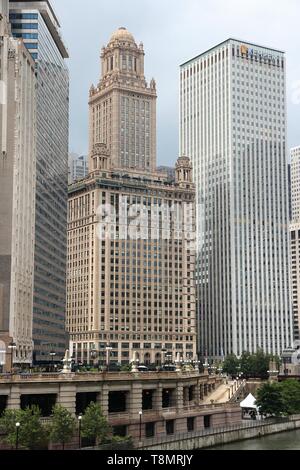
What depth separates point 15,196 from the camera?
130 metres

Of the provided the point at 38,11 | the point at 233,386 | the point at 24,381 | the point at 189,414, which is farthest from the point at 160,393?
the point at 38,11

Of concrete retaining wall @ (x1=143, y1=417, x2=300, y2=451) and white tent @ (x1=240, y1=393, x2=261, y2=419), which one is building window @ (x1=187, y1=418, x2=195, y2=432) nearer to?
concrete retaining wall @ (x1=143, y1=417, x2=300, y2=451)

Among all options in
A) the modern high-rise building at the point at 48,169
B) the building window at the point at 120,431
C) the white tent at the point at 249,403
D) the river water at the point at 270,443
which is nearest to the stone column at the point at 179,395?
the river water at the point at 270,443

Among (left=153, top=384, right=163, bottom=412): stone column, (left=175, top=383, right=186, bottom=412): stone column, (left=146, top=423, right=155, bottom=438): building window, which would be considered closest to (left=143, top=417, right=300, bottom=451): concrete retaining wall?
(left=146, top=423, right=155, bottom=438): building window

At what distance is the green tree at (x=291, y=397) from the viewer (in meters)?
132

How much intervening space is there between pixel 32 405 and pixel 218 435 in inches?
1052

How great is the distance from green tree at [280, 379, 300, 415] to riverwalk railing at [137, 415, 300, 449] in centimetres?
315

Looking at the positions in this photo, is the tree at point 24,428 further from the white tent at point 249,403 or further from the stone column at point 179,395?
the white tent at point 249,403

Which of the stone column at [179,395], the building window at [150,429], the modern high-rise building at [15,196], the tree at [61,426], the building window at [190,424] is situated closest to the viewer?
the tree at [61,426]

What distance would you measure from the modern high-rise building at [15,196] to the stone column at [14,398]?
88.1 ft

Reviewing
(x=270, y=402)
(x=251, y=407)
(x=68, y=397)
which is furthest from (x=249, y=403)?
(x=68, y=397)

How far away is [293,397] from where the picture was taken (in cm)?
13512

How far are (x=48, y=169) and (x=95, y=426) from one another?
90657mm

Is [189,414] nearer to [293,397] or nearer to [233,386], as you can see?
[293,397]
